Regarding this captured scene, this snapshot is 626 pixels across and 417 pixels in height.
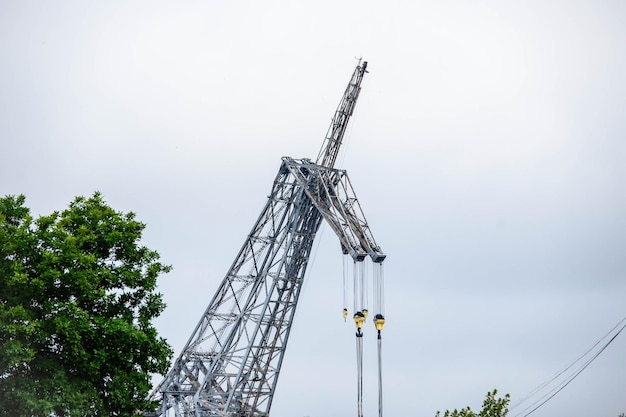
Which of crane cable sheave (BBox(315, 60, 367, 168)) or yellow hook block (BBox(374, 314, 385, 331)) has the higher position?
crane cable sheave (BBox(315, 60, 367, 168))

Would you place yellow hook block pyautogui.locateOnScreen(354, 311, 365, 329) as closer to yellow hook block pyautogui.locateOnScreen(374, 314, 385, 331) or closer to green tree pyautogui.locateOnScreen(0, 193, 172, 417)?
yellow hook block pyautogui.locateOnScreen(374, 314, 385, 331)

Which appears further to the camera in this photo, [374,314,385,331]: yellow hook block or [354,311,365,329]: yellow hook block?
[354,311,365,329]: yellow hook block

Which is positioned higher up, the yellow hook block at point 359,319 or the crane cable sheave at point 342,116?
the crane cable sheave at point 342,116

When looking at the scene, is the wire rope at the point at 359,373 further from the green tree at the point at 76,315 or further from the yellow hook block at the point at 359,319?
the green tree at the point at 76,315

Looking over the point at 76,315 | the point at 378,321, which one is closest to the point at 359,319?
the point at 378,321

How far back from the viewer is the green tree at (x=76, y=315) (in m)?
46.8

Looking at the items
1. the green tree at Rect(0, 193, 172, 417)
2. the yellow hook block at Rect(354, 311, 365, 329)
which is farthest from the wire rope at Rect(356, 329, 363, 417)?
the green tree at Rect(0, 193, 172, 417)

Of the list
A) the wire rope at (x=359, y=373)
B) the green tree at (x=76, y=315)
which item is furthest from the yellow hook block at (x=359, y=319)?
the green tree at (x=76, y=315)

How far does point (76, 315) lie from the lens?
47.5 m

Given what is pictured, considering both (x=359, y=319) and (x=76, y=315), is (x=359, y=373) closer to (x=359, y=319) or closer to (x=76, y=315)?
(x=359, y=319)

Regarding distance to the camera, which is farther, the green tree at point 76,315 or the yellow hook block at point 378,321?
the green tree at point 76,315

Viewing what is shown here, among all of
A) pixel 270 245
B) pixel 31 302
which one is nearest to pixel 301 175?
pixel 270 245

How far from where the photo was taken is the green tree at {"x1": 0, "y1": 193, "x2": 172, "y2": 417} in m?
46.8

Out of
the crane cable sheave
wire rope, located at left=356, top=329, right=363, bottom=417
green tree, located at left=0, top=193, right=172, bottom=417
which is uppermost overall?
the crane cable sheave
